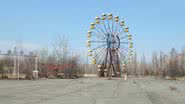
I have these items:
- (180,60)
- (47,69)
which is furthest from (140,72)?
(47,69)

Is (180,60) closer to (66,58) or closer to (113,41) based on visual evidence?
(66,58)

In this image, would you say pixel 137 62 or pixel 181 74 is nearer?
pixel 181 74

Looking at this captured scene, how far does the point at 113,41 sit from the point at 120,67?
563 cm

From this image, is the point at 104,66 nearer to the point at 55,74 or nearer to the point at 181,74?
the point at 55,74

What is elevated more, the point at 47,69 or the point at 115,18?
the point at 115,18

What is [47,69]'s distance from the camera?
88062mm

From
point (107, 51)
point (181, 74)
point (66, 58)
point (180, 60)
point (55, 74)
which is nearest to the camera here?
point (107, 51)

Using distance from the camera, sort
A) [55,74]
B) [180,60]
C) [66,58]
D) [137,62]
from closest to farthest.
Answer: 1. [55,74]
2. [66,58]
3. [180,60]
4. [137,62]

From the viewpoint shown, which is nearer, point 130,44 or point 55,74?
point 130,44

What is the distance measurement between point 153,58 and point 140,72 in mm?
7979

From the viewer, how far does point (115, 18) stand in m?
78.2

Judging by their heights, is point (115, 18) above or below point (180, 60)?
above

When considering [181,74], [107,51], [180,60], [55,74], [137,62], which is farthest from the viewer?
[137,62]

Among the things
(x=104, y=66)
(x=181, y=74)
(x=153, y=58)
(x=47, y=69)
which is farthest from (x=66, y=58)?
(x=153, y=58)
